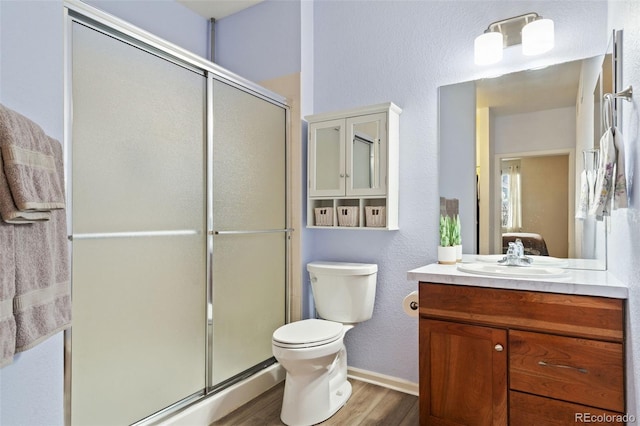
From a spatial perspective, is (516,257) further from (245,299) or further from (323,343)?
(245,299)

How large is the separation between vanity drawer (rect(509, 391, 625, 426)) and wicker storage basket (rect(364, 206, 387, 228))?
1.12 m

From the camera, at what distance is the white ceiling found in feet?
9.30

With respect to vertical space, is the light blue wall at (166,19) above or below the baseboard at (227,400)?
above

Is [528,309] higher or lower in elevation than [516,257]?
lower

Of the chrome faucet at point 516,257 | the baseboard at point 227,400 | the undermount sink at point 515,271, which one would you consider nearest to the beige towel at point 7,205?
the baseboard at point 227,400

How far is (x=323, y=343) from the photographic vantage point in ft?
6.48

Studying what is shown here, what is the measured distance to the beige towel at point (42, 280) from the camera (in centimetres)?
101

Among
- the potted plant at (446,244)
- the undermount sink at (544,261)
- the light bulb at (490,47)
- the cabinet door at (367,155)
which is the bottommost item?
the undermount sink at (544,261)

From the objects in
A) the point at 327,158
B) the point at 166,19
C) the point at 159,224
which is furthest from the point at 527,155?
the point at 166,19

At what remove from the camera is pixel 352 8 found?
103 inches

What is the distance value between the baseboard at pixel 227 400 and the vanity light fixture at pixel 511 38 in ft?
7.50

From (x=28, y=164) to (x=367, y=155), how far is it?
1.79m

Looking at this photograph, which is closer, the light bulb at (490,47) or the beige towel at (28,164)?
the beige towel at (28,164)

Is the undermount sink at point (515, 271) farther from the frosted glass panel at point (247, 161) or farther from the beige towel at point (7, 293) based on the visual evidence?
the beige towel at point (7, 293)
